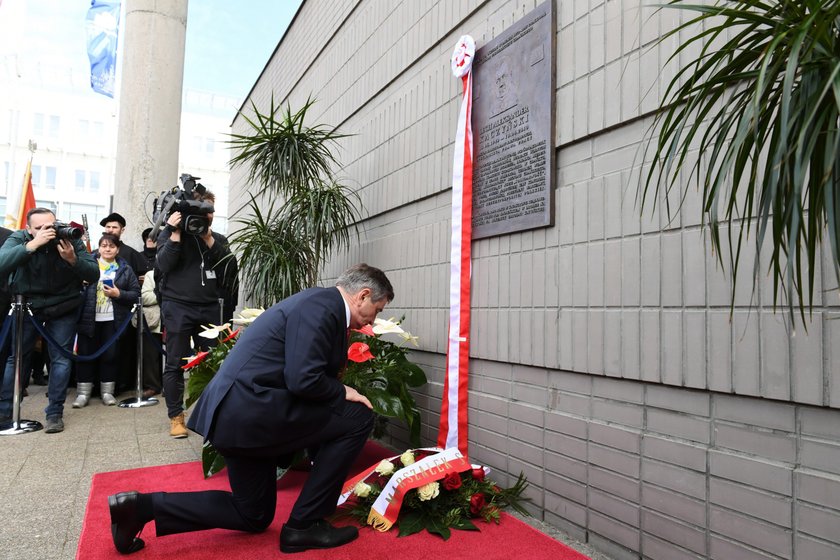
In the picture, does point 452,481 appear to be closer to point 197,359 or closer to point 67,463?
point 197,359

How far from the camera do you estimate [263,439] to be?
253 centimetres

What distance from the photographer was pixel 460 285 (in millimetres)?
3729

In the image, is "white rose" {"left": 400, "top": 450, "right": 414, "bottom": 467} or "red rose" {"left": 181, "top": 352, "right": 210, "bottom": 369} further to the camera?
"red rose" {"left": 181, "top": 352, "right": 210, "bottom": 369}

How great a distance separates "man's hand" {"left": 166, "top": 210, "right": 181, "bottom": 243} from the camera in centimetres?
467

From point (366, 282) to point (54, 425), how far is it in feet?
11.8

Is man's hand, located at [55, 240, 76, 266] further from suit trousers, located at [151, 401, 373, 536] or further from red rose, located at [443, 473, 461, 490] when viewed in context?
red rose, located at [443, 473, 461, 490]

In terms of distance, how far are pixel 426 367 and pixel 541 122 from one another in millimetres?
1899

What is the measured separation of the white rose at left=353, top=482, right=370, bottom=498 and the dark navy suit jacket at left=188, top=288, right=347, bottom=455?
1.82 feet

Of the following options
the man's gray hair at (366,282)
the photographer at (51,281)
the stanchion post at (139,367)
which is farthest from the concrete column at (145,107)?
the man's gray hair at (366,282)

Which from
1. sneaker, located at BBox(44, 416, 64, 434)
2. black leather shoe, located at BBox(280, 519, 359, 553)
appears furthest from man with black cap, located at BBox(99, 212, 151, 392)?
black leather shoe, located at BBox(280, 519, 359, 553)

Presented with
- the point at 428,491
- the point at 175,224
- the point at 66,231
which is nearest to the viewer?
the point at 428,491

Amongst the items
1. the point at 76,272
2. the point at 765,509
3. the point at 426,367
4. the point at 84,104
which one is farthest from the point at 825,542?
the point at 84,104

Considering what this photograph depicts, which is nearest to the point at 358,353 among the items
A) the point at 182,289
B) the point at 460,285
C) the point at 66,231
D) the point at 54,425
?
the point at 460,285

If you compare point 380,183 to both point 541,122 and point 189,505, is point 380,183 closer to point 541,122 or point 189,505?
point 541,122
